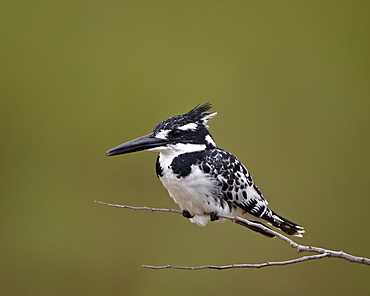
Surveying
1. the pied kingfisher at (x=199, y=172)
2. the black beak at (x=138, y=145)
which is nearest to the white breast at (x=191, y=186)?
the pied kingfisher at (x=199, y=172)

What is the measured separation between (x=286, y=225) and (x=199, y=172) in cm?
38

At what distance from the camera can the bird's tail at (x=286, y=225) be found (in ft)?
4.71

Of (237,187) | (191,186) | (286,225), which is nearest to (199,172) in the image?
(191,186)

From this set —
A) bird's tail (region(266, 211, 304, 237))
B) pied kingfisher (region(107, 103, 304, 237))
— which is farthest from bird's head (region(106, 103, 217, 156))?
bird's tail (region(266, 211, 304, 237))

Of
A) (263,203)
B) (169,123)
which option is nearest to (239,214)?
(263,203)

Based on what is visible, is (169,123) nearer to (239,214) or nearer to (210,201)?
(210,201)

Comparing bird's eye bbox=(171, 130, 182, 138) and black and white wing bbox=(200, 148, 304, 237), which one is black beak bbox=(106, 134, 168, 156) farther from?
black and white wing bbox=(200, 148, 304, 237)

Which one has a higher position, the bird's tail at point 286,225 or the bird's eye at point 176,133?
the bird's eye at point 176,133

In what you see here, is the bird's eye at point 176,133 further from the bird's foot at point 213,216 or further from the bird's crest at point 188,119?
the bird's foot at point 213,216

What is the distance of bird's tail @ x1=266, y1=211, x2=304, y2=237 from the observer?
144 centimetres

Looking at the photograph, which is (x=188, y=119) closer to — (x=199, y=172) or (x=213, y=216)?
(x=199, y=172)

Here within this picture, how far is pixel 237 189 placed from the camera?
140 centimetres

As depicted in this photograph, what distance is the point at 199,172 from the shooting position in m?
1.31

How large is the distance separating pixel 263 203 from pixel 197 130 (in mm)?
357
